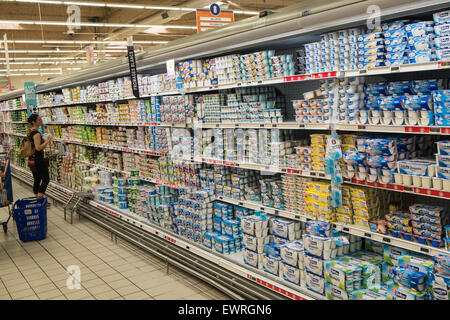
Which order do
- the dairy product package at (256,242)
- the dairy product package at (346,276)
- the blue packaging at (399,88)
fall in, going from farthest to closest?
the dairy product package at (256,242) < the dairy product package at (346,276) < the blue packaging at (399,88)

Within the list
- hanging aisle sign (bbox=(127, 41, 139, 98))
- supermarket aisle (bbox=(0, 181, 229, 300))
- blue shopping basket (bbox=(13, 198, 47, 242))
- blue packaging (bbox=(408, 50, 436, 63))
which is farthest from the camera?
blue shopping basket (bbox=(13, 198, 47, 242))

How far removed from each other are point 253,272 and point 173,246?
4.69 ft

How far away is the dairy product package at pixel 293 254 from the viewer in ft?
10.8

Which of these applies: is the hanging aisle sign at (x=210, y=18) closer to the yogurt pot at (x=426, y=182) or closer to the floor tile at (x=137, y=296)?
the floor tile at (x=137, y=296)

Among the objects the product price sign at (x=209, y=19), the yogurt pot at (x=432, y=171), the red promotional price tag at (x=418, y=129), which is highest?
the product price sign at (x=209, y=19)

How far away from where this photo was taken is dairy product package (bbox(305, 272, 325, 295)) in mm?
3085

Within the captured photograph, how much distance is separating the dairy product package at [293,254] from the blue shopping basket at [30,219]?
4575 millimetres

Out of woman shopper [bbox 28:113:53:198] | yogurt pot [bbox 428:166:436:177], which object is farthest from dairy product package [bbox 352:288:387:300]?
woman shopper [bbox 28:113:53:198]

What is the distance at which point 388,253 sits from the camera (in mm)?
2980

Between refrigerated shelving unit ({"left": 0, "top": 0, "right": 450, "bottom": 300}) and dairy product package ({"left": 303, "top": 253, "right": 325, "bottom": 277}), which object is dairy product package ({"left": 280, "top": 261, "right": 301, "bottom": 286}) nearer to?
refrigerated shelving unit ({"left": 0, "top": 0, "right": 450, "bottom": 300})

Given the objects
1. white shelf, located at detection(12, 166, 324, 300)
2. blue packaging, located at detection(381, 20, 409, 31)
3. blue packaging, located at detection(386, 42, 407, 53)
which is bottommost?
white shelf, located at detection(12, 166, 324, 300)

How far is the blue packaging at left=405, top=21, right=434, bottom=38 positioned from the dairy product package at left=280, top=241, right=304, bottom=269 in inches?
72.4

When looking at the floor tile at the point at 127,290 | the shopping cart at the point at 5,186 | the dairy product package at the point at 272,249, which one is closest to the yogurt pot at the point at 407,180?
the dairy product package at the point at 272,249
